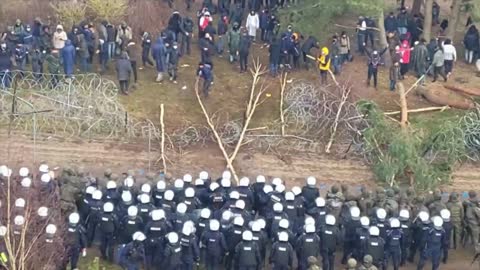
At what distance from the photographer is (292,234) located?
17422 millimetres

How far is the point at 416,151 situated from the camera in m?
21.2

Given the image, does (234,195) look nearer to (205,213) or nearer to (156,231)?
(205,213)

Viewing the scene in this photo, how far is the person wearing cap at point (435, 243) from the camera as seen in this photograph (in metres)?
17.7

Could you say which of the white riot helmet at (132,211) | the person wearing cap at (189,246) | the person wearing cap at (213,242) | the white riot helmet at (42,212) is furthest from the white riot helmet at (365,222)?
the white riot helmet at (42,212)

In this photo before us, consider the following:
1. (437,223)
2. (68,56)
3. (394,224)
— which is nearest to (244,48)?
(68,56)

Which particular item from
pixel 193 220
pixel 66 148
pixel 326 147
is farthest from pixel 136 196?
pixel 326 147

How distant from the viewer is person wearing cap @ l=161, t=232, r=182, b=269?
16.9 meters

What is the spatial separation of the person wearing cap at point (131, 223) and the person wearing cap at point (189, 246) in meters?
0.94

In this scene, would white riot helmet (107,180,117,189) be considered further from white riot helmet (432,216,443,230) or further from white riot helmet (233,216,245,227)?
white riot helmet (432,216,443,230)

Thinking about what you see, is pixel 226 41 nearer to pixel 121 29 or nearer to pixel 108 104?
pixel 121 29

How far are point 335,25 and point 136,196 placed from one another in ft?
40.7

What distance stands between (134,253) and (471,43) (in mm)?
14247

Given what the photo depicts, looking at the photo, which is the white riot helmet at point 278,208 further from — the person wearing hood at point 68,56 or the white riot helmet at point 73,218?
the person wearing hood at point 68,56

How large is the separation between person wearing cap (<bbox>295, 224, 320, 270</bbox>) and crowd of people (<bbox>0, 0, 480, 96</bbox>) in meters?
8.21
